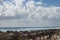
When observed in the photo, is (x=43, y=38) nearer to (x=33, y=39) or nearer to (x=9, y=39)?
(x=33, y=39)

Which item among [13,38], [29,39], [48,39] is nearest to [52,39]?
[48,39]

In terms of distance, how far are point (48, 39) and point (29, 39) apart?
368 centimetres

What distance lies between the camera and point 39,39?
40250 mm

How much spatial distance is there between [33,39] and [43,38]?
5.86 feet

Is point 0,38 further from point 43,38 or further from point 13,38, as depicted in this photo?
point 43,38

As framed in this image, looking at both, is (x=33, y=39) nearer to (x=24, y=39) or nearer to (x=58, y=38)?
(x=24, y=39)

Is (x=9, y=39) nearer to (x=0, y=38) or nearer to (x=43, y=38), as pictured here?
(x=0, y=38)

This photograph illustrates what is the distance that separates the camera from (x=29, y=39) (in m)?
41.9

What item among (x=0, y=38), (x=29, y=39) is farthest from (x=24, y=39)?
(x=0, y=38)

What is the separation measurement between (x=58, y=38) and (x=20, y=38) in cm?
673

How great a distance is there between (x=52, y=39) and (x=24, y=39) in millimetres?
4818

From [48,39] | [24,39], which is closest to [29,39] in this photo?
[24,39]

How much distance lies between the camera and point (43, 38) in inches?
1630

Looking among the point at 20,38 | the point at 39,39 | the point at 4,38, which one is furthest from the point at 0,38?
the point at 39,39
